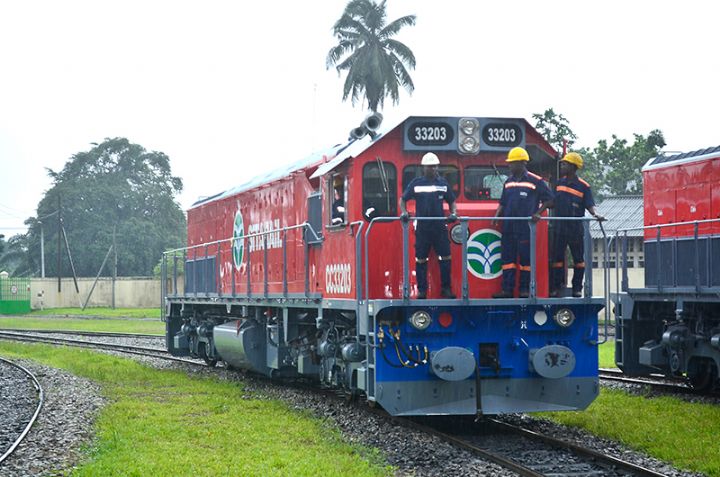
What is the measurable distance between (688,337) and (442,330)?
5.65 m

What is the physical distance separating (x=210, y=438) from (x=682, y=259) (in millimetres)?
8026

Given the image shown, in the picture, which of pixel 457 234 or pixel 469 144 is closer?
pixel 457 234

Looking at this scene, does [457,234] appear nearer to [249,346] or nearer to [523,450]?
[523,450]

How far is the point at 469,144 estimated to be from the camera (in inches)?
466

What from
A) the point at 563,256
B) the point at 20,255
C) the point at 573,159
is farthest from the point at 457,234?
the point at 20,255

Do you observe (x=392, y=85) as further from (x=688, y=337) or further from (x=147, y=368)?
(x=688, y=337)

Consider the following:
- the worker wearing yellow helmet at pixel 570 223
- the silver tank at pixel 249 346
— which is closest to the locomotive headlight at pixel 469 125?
the worker wearing yellow helmet at pixel 570 223

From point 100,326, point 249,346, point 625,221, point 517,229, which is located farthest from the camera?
point 100,326

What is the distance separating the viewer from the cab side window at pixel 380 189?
11.8 metres

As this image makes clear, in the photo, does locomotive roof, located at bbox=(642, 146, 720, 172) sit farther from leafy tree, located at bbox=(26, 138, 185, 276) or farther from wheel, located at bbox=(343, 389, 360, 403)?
leafy tree, located at bbox=(26, 138, 185, 276)

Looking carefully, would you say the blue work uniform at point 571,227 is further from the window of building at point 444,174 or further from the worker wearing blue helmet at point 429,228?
the worker wearing blue helmet at point 429,228

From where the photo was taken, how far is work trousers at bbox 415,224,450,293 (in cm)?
1114

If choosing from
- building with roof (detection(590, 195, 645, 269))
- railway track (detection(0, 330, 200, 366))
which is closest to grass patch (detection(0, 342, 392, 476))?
railway track (detection(0, 330, 200, 366))

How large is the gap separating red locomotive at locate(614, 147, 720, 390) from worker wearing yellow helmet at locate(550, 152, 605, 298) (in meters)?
2.99
